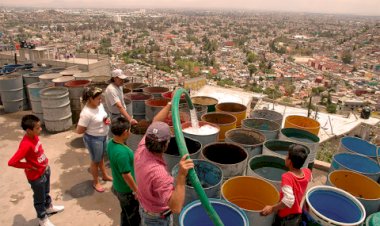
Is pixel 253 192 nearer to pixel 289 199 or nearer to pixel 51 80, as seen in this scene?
pixel 289 199

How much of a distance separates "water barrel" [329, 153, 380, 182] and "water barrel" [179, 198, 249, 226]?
1.83 metres

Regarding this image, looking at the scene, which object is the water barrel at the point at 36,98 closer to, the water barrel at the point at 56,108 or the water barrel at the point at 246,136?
the water barrel at the point at 56,108

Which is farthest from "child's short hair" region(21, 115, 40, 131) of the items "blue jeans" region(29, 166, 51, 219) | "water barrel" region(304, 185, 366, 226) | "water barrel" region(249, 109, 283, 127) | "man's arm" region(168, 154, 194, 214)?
"water barrel" region(249, 109, 283, 127)

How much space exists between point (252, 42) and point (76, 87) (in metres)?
110

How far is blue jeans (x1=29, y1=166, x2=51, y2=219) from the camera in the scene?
3.26 metres

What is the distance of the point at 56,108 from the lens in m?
5.88

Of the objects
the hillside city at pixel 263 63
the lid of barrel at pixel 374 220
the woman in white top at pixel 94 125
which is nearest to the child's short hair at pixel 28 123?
the woman in white top at pixel 94 125

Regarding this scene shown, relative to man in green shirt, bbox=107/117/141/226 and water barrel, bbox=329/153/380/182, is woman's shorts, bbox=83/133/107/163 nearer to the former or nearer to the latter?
man in green shirt, bbox=107/117/141/226

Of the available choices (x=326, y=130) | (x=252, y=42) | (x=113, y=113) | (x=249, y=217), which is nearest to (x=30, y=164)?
(x=113, y=113)

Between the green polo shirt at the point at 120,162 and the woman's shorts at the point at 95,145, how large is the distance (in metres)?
1.27

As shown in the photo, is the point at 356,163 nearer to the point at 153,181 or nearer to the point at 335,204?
the point at 335,204

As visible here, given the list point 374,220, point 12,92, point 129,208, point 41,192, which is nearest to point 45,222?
point 41,192

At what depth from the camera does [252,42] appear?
110 meters

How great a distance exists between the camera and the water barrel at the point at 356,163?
3.65 meters
